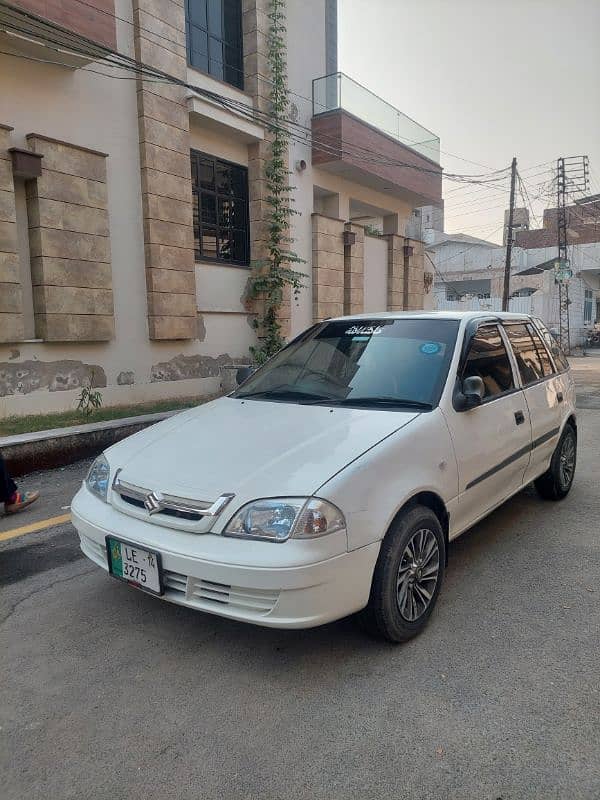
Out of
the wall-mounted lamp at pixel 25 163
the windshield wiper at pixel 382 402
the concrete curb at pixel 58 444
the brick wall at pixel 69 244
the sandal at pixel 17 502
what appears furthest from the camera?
the brick wall at pixel 69 244

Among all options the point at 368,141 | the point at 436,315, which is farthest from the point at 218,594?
the point at 368,141

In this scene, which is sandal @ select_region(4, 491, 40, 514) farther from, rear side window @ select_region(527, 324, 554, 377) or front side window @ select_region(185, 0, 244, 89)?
front side window @ select_region(185, 0, 244, 89)

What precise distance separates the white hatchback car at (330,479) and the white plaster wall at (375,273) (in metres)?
12.1

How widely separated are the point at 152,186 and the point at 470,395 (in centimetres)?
786

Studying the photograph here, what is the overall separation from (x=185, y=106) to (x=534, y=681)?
1035 cm

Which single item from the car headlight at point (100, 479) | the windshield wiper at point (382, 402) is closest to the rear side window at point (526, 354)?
the windshield wiper at point (382, 402)

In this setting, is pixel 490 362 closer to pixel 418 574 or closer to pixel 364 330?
pixel 364 330

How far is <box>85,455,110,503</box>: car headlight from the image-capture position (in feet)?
10.2

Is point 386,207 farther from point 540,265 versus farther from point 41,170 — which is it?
point 540,265

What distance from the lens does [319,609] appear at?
2.45m

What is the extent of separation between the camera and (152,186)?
375 inches

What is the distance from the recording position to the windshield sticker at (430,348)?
364 centimetres

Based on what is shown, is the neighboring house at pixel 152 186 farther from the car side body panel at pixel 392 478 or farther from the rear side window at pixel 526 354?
the car side body panel at pixel 392 478

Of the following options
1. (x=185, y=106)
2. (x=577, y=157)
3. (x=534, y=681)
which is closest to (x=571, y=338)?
(x=577, y=157)
